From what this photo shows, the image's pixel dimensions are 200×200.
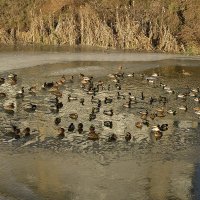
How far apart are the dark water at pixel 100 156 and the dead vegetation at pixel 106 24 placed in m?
25.1

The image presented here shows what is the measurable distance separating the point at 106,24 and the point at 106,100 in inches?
1231

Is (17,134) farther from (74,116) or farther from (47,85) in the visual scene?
(47,85)

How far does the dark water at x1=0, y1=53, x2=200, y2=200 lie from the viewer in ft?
59.2

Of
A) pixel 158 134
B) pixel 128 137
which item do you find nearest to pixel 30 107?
pixel 128 137

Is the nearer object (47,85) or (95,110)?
(95,110)

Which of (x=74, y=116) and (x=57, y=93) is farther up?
(x=57, y=93)

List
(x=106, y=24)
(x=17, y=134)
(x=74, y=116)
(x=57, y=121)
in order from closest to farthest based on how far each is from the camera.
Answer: (x=17, y=134) < (x=57, y=121) < (x=74, y=116) < (x=106, y=24)

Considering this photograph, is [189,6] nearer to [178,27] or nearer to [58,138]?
[178,27]

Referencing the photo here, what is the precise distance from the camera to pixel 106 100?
30266 mm

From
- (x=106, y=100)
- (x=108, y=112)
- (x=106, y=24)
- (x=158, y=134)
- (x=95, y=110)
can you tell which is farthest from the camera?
(x=106, y=24)

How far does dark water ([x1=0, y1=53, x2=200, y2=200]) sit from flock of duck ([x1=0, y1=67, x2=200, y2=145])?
0.22 m

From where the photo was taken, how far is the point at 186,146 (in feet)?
75.4

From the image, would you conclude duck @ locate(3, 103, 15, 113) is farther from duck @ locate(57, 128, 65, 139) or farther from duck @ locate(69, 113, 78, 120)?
duck @ locate(57, 128, 65, 139)

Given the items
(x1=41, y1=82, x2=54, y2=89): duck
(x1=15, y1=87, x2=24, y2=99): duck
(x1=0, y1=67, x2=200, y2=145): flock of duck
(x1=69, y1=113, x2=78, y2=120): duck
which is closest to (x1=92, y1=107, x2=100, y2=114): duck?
(x1=0, y1=67, x2=200, y2=145): flock of duck
